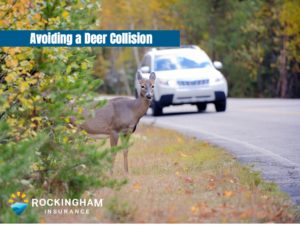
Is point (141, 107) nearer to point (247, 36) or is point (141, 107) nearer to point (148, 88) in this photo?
point (148, 88)

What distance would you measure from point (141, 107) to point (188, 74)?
12977 mm

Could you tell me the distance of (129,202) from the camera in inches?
424

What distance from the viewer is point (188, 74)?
95.8 feet

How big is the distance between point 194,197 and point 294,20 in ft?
115

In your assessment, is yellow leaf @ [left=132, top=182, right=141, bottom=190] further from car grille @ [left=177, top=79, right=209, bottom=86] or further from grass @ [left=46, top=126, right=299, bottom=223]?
car grille @ [left=177, top=79, right=209, bottom=86]

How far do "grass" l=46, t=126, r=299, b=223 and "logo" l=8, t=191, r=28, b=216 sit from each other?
406 mm

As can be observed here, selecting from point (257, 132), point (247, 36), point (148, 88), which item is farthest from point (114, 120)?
point (247, 36)

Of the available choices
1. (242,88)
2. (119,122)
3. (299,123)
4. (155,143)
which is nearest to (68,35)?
(119,122)

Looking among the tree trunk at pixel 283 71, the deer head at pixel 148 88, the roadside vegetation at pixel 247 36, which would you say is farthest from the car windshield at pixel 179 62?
the tree trunk at pixel 283 71

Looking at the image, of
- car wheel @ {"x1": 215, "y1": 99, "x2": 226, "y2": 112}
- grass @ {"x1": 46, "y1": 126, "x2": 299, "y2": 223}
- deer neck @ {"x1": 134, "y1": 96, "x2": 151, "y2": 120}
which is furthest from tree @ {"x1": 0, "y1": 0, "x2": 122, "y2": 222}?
car wheel @ {"x1": 215, "y1": 99, "x2": 226, "y2": 112}

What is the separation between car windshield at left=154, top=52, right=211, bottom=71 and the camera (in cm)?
2978

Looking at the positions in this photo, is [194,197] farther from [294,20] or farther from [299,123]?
[294,20]

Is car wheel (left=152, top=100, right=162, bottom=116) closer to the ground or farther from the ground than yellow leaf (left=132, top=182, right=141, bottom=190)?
closer to the ground

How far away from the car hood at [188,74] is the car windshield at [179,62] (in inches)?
12.3
